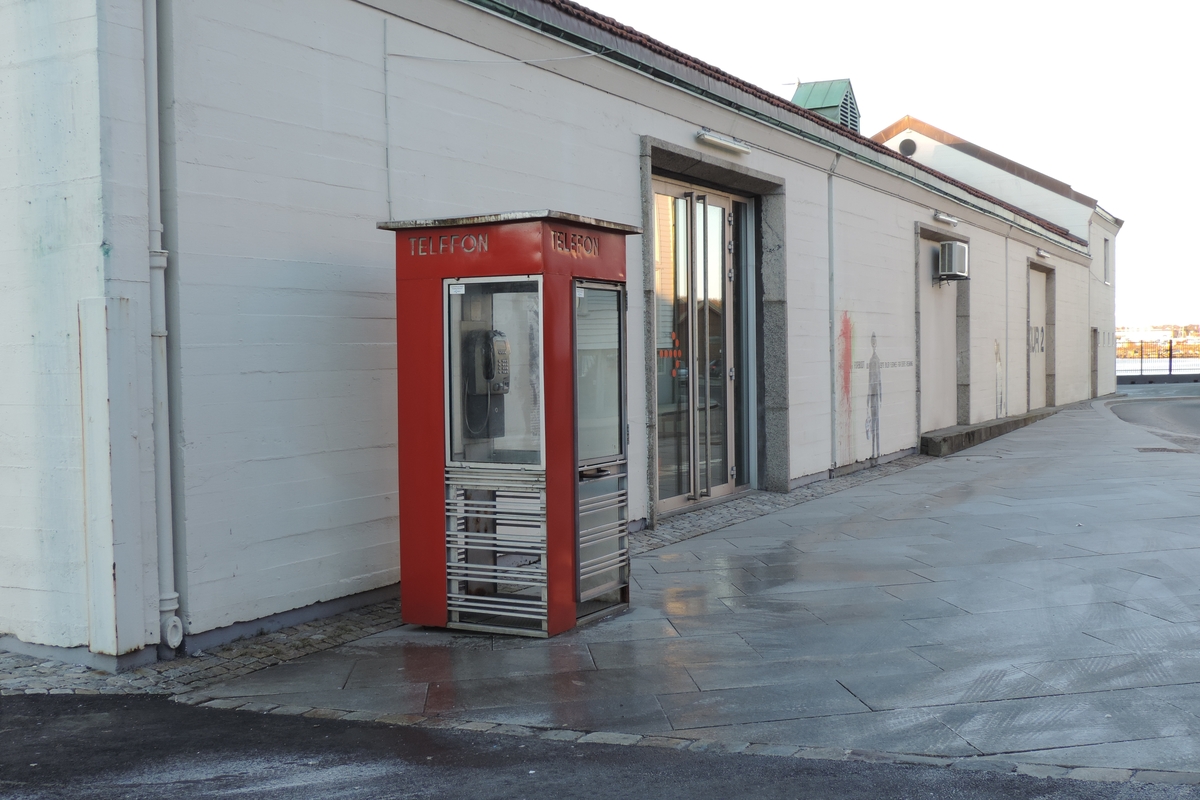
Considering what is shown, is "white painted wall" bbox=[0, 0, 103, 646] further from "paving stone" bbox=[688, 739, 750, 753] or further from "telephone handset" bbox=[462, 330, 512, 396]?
"paving stone" bbox=[688, 739, 750, 753]

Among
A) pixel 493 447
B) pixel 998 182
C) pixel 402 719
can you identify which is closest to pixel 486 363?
pixel 493 447

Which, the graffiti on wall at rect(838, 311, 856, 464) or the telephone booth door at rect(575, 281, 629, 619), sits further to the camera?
the graffiti on wall at rect(838, 311, 856, 464)

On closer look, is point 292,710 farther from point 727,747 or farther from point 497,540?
point 727,747

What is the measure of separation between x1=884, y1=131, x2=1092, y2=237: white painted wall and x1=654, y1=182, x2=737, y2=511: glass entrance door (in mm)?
18318

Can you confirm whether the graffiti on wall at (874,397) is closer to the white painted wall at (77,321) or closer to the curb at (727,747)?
the curb at (727,747)

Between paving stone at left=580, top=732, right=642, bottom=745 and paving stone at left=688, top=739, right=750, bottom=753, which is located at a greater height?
paving stone at left=580, top=732, right=642, bottom=745

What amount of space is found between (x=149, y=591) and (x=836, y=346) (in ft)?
31.6

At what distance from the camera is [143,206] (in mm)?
5258

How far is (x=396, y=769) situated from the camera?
4.03m

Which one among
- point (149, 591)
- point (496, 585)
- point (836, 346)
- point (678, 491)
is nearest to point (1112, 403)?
point (836, 346)

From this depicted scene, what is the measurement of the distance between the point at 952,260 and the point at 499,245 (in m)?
12.6

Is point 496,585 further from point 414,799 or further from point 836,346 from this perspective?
point 836,346

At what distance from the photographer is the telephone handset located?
6156 millimetres

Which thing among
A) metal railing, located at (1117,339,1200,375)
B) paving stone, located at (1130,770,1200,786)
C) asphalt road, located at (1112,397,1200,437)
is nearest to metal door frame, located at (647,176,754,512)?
paving stone, located at (1130,770,1200,786)
